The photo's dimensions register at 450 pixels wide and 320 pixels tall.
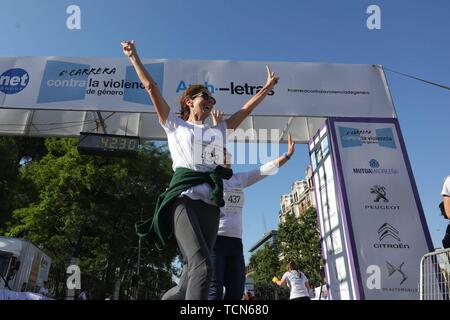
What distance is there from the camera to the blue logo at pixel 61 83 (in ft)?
26.4

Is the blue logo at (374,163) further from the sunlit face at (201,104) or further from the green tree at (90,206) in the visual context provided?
the green tree at (90,206)

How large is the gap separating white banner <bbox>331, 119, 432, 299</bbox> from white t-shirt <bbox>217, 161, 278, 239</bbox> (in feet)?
11.4

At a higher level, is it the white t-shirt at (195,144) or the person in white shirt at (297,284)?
the person in white shirt at (297,284)

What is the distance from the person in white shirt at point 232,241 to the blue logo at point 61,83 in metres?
5.41

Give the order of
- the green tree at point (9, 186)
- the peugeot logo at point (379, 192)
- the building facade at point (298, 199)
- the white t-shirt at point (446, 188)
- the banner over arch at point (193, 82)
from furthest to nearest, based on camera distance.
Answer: the building facade at point (298, 199) → the green tree at point (9, 186) → the banner over arch at point (193, 82) → the peugeot logo at point (379, 192) → the white t-shirt at point (446, 188)

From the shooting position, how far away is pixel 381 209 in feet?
23.0

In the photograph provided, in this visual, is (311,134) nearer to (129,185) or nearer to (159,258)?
(129,185)

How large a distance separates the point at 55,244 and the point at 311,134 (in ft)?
48.8

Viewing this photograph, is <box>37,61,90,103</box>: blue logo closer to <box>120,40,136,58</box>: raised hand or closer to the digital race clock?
the digital race clock

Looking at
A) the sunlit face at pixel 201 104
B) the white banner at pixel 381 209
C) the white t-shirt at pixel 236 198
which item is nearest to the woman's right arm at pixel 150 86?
the sunlit face at pixel 201 104

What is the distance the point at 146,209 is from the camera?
2195 cm

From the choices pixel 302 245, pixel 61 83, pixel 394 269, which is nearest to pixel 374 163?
pixel 394 269

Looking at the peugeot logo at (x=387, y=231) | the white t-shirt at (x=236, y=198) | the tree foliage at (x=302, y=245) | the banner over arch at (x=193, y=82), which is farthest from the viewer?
the tree foliage at (x=302, y=245)

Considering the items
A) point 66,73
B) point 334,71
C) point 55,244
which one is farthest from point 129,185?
point 334,71
